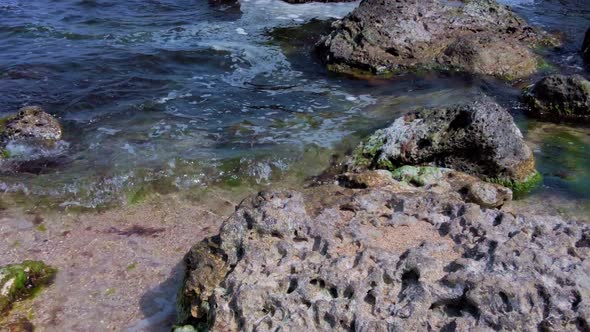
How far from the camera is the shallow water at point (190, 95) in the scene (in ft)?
23.1

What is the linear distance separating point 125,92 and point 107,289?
217 inches

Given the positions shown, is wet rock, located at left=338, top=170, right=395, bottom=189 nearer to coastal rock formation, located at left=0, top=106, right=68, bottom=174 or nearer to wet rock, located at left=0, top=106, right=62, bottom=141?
coastal rock formation, located at left=0, top=106, right=68, bottom=174

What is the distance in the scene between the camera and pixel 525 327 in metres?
3.31

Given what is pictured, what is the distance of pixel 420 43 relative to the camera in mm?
11242

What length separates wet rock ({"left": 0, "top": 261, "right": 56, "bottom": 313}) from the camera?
4789mm

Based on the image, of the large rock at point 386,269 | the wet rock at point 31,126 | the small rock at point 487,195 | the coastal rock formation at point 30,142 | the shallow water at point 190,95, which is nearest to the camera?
the large rock at point 386,269

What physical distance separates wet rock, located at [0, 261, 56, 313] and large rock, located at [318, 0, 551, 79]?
7.24m

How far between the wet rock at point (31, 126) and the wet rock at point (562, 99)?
7336 mm

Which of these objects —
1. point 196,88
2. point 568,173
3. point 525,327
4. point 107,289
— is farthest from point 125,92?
point 525,327

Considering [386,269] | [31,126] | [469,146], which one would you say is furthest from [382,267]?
[31,126]

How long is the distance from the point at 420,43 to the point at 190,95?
4.74m

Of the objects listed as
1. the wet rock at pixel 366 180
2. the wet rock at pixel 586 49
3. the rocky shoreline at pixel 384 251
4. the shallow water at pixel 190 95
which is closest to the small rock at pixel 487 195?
the rocky shoreline at pixel 384 251

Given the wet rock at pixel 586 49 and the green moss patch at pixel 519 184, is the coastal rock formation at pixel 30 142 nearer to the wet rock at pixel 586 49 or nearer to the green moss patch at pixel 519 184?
the green moss patch at pixel 519 184

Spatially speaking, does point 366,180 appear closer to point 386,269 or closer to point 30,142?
point 386,269
